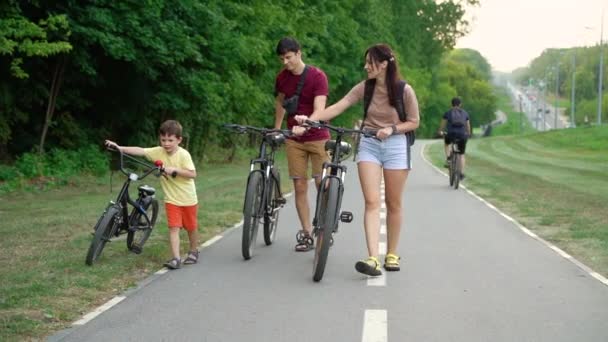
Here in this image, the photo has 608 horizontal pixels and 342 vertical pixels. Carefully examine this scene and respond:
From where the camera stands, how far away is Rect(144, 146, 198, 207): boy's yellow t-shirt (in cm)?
838

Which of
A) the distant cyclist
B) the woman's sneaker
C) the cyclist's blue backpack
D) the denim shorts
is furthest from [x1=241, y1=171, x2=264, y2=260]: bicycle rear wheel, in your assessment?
the cyclist's blue backpack

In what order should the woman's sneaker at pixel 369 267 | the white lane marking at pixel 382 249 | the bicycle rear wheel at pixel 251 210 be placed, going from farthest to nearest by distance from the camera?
the white lane marking at pixel 382 249 < the bicycle rear wheel at pixel 251 210 < the woman's sneaker at pixel 369 267

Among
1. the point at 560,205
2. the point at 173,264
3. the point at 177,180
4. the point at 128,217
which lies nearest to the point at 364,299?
the point at 173,264

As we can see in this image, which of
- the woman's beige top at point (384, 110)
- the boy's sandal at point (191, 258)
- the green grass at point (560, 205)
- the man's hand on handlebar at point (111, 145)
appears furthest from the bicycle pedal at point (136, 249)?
the green grass at point (560, 205)

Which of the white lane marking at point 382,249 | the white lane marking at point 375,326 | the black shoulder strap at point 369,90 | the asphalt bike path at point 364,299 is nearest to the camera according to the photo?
the white lane marking at point 375,326

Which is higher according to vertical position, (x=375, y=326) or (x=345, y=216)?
(x=345, y=216)

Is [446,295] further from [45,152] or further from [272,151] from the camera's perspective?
[45,152]

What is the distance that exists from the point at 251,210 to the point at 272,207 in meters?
0.94

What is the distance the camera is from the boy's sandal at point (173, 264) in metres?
8.28

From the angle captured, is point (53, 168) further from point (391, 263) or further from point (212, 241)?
point (391, 263)

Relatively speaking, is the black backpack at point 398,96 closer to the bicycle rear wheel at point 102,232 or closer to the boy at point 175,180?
the boy at point 175,180

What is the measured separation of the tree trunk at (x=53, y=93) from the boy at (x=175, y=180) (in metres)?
14.8

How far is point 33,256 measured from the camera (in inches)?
349

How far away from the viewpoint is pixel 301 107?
9008 mm
